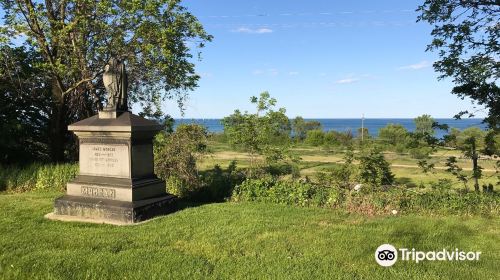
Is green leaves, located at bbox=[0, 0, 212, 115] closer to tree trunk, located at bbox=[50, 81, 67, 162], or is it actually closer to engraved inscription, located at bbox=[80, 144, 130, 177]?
tree trunk, located at bbox=[50, 81, 67, 162]

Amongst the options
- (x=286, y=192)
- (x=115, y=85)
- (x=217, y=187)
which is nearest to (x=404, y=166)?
(x=286, y=192)

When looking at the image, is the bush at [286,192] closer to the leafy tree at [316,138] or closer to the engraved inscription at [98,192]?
the engraved inscription at [98,192]

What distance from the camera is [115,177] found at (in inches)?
320

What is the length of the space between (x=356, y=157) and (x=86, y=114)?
1026cm

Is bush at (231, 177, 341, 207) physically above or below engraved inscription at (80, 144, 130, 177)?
below

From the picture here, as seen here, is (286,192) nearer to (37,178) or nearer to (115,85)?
(115,85)

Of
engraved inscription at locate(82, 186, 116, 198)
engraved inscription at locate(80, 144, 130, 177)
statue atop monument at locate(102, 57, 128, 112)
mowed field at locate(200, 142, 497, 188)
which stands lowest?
mowed field at locate(200, 142, 497, 188)

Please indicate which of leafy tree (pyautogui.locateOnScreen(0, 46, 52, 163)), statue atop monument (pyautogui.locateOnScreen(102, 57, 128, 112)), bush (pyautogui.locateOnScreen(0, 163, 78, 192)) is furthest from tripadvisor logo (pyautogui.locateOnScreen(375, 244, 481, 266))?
leafy tree (pyautogui.locateOnScreen(0, 46, 52, 163))

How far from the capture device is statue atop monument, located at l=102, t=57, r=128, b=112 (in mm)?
8375

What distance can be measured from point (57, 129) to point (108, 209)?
909 centimetres

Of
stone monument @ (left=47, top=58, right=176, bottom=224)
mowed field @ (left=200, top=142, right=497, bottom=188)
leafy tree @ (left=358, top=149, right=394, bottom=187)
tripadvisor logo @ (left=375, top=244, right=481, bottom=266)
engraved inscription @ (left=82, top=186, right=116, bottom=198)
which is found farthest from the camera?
mowed field @ (left=200, top=142, right=497, bottom=188)

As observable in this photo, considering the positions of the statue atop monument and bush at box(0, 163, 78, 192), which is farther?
bush at box(0, 163, 78, 192)

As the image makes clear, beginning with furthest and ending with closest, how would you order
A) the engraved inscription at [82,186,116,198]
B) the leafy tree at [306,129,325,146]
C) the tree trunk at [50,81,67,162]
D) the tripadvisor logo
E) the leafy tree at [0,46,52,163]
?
1. the leafy tree at [306,129,325,146]
2. the tree trunk at [50,81,67,162]
3. the leafy tree at [0,46,52,163]
4. the engraved inscription at [82,186,116,198]
5. the tripadvisor logo

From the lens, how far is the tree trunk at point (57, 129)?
15.2 m
